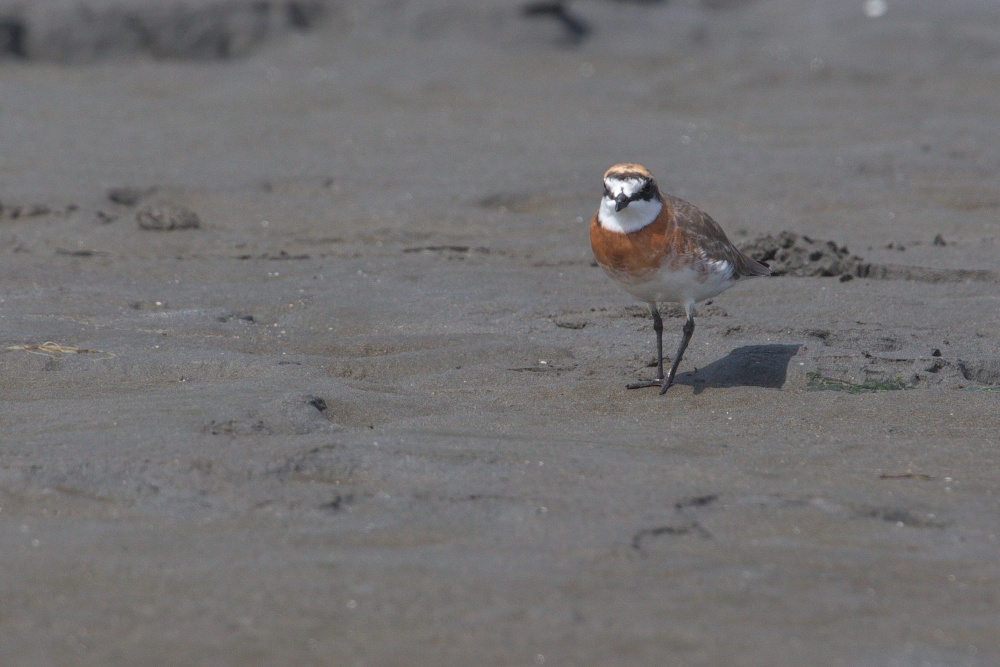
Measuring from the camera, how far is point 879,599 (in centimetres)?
368

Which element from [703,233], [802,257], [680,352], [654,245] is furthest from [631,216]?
[802,257]

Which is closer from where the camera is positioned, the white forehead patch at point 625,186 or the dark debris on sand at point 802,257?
the white forehead patch at point 625,186

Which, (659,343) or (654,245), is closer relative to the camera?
(654,245)

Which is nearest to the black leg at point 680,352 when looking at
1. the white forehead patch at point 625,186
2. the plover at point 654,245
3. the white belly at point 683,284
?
the plover at point 654,245

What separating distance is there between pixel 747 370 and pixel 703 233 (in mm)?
720

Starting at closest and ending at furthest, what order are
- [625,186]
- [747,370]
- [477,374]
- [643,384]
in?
1. [625,186]
2. [643,384]
3. [477,374]
4. [747,370]

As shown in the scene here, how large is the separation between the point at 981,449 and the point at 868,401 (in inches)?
29.5

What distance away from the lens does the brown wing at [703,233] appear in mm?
6270

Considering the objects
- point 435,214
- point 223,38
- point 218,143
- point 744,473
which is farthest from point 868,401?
point 223,38

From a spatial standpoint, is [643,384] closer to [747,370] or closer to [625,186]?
[747,370]

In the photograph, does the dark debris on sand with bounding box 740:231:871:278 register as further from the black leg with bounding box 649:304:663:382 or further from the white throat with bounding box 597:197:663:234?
the white throat with bounding box 597:197:663:234

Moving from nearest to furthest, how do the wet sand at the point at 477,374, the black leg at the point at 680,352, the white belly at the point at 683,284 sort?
the wet sand at the point at 477,374, the black leg at the point at 680,352, the white belly at the point at 683,284

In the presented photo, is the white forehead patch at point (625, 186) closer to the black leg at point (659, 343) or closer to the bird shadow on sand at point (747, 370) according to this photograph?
the black leg at point (659, 343)

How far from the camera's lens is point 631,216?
6.12 m
